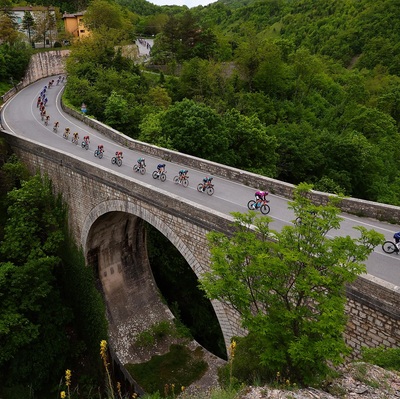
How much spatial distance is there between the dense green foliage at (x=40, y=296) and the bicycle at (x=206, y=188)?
764cm

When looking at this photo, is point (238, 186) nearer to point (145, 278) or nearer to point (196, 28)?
point (145, 278)

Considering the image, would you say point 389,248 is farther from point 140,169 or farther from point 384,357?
point 140,169

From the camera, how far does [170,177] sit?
19.3m

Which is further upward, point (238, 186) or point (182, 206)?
point (182, 206)

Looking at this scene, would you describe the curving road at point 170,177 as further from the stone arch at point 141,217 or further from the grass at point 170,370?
the grass at point 170,370

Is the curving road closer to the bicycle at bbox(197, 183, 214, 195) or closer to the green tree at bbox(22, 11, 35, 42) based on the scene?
the bicycle at bbox(197, 183, 214, 195)

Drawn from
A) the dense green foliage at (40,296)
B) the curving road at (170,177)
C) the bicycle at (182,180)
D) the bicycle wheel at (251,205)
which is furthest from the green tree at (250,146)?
the dense green foliage at (40,296)

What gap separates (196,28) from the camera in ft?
165

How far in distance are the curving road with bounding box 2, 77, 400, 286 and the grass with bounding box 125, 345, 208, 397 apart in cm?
800

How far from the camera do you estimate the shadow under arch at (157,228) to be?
13094 millimetres

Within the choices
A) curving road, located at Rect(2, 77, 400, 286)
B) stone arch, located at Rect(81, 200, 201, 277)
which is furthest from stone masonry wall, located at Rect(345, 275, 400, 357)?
stone arch, located at Rect(81, 200, 201, 277)

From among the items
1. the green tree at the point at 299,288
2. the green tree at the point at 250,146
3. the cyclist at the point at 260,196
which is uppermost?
the green tree at the point at 299,288

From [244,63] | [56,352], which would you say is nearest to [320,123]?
[244,63]

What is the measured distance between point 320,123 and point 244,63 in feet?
39.0
